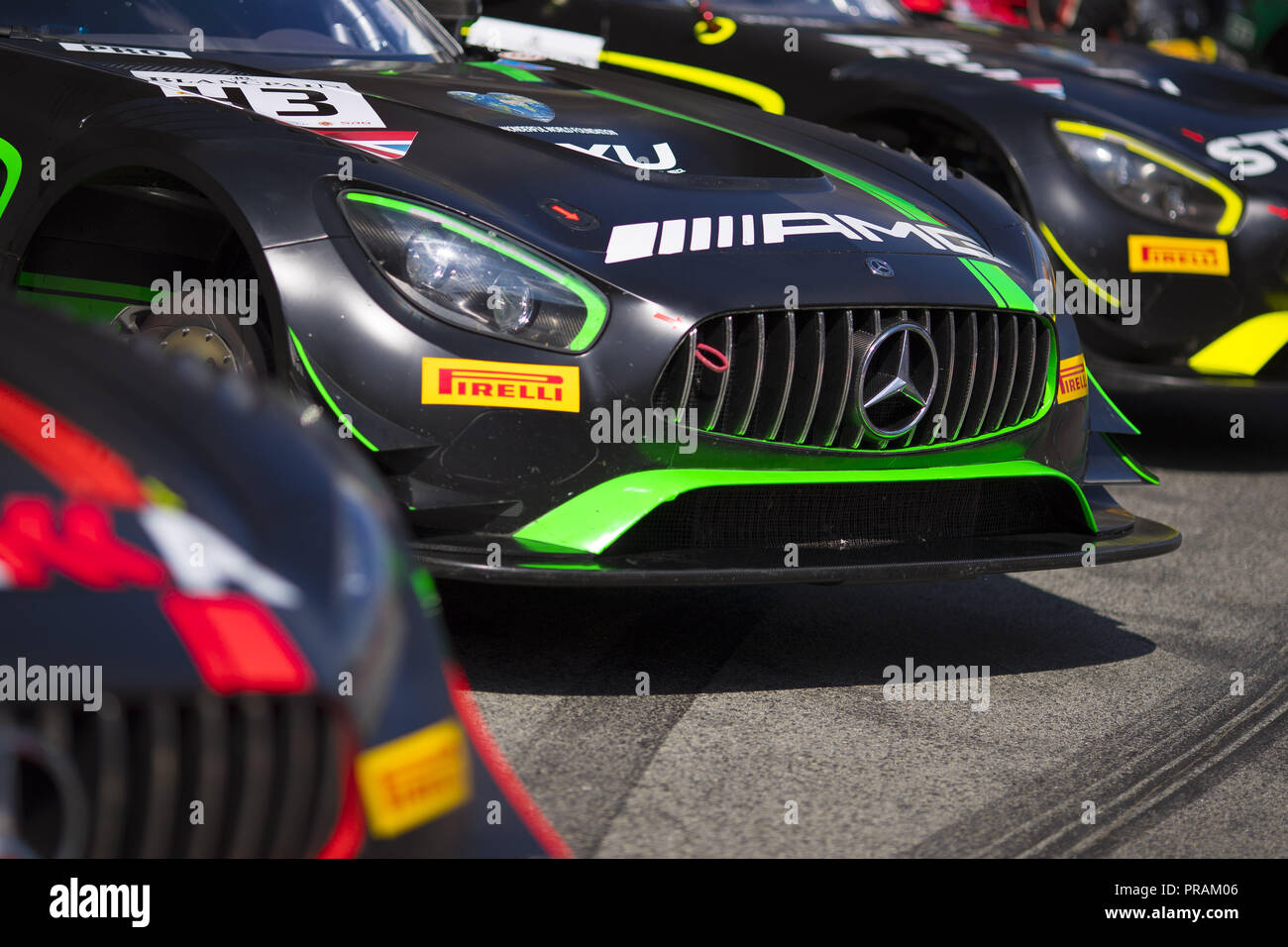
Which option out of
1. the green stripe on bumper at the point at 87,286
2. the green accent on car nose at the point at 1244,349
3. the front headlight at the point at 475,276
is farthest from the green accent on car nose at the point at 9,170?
the green accent on car nose at the point at 1244,349

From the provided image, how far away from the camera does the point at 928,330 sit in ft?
10.9

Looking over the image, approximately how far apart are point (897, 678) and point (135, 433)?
2.21m

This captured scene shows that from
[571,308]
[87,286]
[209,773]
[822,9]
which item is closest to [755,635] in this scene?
[571,308]

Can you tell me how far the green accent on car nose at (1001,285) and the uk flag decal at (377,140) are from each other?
121 cm

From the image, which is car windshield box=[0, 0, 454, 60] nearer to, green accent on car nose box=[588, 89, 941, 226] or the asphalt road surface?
green accent on car nose box=[588, 89, 941, 226]

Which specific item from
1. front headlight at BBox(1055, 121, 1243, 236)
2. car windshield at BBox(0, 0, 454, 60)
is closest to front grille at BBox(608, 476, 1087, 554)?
car windshield at BBox(0, 0, 454, 60)

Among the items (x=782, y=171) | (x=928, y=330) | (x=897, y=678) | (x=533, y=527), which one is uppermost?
(x=782, y=171)

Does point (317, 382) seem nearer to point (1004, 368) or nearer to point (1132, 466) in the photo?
point (1004, 368)

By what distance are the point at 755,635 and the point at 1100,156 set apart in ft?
7.89

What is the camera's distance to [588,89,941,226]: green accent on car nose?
12.3 ft

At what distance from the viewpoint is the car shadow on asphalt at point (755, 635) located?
3.38 metres

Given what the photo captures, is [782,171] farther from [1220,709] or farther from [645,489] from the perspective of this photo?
[1220,709]

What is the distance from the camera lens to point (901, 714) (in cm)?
328
